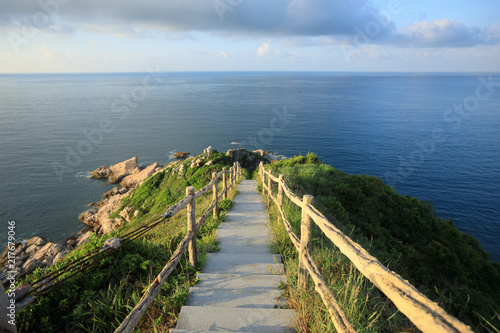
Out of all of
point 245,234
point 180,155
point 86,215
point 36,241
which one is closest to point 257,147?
point 180,155

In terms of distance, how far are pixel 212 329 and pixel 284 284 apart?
1.39m

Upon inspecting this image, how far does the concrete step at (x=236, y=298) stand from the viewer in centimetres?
368

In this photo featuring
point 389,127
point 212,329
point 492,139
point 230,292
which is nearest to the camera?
point 212,329

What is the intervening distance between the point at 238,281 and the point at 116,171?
3669 cm

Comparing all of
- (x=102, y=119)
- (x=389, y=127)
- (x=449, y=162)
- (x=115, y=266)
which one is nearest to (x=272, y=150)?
(x=449, y=162)

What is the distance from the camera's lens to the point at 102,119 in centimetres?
6938

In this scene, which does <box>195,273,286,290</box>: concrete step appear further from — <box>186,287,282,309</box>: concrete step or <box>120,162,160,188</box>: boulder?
<box>120,162,160,188</box>: boulder

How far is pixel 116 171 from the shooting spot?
36156 millimetres

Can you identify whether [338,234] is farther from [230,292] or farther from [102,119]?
[102,119]

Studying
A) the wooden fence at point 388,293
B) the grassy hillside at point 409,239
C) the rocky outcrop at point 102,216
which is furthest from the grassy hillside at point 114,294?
the rocky outcrop at point 102,216

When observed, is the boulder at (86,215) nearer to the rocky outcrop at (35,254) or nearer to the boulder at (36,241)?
the rocky outcrop at (35,254)

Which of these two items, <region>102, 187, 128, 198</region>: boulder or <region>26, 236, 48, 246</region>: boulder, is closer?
<region>26, 236, 48, 246</region>: boulder

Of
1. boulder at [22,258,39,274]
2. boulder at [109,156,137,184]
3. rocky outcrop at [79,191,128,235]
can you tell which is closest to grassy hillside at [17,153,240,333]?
boulder at [22,258,39,274]

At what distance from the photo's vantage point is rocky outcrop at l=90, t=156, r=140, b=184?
3551 centimetres
